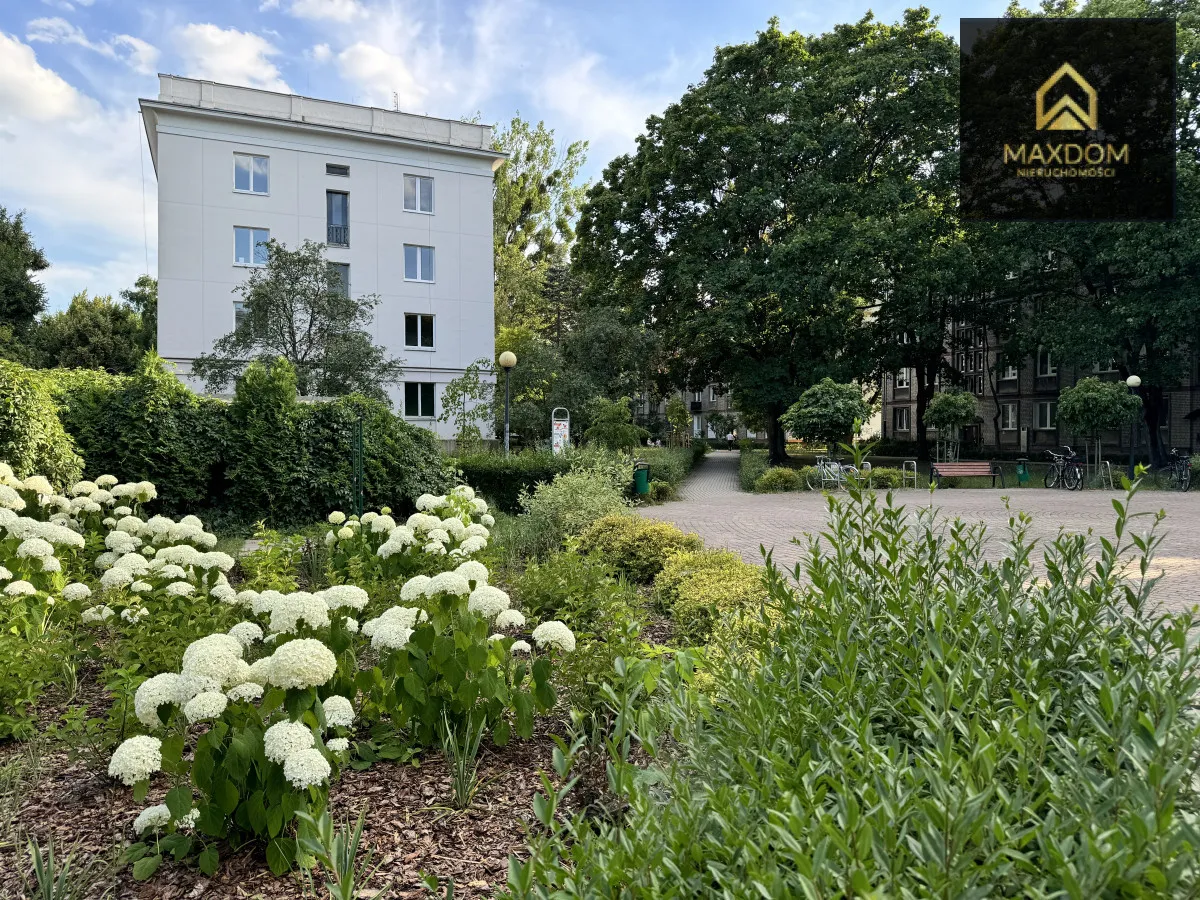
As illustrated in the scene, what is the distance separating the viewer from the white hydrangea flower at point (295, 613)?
2506 millimetres

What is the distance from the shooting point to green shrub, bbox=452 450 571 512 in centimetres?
1307

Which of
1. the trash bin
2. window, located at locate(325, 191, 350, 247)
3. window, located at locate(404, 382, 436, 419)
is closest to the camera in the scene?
the trash bin

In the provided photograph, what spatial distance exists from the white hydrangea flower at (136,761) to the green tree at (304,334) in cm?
1741

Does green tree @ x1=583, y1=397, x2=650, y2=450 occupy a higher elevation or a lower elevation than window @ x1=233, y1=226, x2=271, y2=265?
lower

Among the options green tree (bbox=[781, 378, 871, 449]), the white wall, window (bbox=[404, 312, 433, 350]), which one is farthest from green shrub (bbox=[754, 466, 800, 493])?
window (bbox=[404, 312, 433, 350])

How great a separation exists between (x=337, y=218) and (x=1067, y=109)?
2429 centimetres

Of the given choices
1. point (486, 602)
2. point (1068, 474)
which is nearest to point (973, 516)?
point (1068, 474)

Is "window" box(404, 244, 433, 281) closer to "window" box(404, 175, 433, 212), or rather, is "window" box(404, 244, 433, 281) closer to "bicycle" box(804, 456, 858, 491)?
"window" box(404, 175, 433, 212)

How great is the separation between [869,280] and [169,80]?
983 inches

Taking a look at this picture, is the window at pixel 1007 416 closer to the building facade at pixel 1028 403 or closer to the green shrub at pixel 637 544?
the building facade at pixel 1028 403

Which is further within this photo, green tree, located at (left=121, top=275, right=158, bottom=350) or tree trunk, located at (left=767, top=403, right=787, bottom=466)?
green tree, located at (left=121, top=275, right=158, bottom=350)

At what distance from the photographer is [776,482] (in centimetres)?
1927

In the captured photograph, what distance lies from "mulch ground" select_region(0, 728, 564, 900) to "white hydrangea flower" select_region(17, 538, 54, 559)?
1397 mm

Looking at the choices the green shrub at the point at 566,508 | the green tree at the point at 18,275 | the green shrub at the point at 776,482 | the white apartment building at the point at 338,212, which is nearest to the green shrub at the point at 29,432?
the green shrub at the point at 566,508
